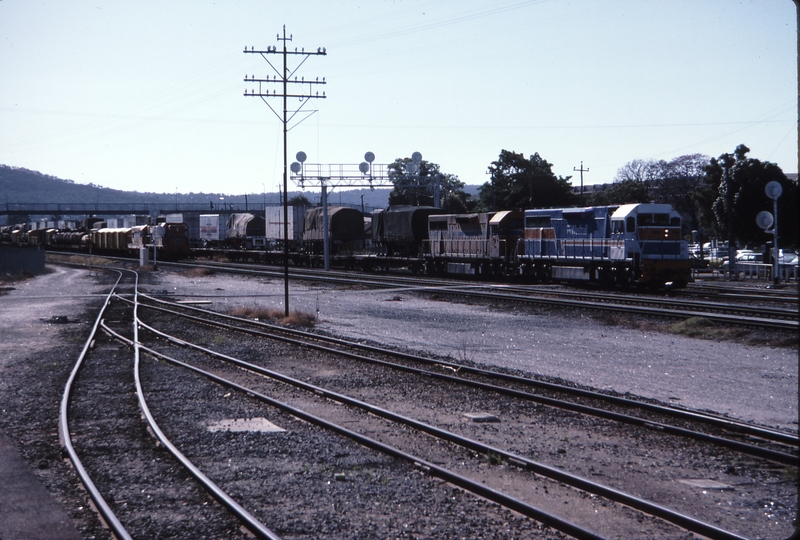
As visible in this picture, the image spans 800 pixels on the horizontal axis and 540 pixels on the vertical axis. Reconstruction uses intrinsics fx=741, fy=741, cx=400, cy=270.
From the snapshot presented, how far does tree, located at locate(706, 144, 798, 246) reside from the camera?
40.6 meters

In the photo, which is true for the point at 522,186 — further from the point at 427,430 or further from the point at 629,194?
the point at 427,430

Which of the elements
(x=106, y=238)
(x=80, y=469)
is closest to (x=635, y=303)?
(x=80, y=469)

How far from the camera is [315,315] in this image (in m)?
25.1

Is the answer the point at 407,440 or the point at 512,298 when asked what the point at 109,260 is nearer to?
the point at 512,298

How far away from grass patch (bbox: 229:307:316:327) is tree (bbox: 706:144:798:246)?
26599mm

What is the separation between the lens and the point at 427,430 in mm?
9383

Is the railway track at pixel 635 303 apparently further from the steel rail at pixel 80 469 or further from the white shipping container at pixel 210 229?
the white shipping container at pixel 210 229

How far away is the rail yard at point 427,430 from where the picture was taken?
6.50m

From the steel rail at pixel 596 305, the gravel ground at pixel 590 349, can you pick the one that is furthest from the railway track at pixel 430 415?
the steel rail at pixel 596 305

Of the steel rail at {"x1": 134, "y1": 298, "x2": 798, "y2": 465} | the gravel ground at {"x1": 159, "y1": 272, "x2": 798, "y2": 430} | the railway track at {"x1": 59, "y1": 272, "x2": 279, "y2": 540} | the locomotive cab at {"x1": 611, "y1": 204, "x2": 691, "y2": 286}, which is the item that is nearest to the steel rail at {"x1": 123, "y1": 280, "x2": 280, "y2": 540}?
the railway track at {"x1": 59, "y1": 272, "x2": 279, "y2": 540}

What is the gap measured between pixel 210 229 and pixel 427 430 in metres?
70.2

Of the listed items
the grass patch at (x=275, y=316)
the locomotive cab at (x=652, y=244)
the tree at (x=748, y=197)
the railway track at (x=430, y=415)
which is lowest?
the grass patch at (x=275, y=316)

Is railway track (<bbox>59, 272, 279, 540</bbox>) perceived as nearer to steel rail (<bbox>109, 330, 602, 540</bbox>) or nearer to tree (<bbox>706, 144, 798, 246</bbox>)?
steel rail (<bbox>109, 330, 602, 540</bbox>)

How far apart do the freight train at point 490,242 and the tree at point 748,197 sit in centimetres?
1178
